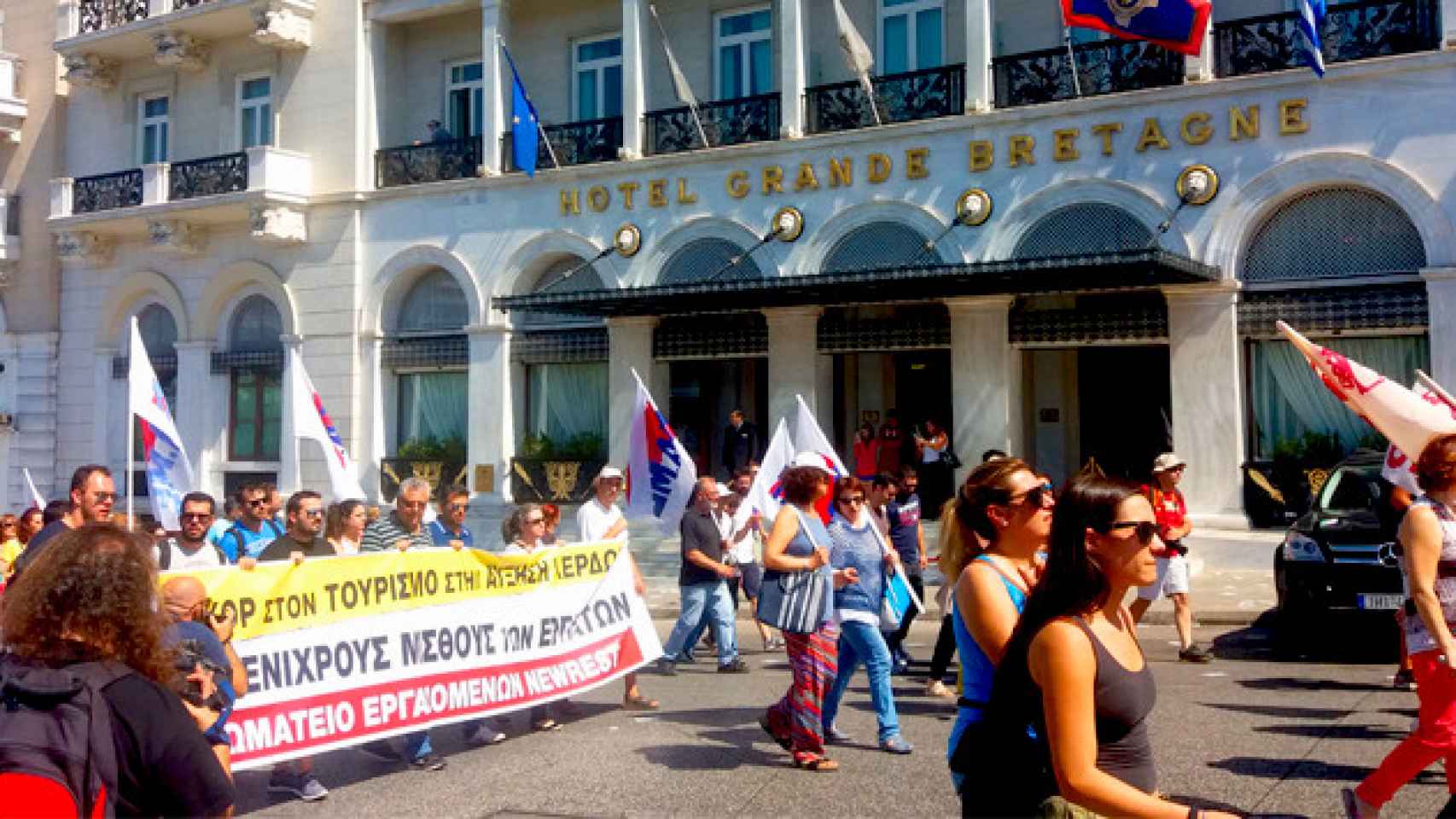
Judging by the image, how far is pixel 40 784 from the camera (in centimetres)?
291

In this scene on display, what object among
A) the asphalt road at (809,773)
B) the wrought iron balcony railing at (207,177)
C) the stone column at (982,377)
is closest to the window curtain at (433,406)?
the wrought iron balcony railing at (207,177)

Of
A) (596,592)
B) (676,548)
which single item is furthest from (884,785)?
(676,548)

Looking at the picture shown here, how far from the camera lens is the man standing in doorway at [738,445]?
19.7 meters

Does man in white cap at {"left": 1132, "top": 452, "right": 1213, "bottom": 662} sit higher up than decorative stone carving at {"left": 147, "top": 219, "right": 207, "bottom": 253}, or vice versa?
decorative stone carving at {"left": 147, "top": 219, "right": 207, "bottom": 253}

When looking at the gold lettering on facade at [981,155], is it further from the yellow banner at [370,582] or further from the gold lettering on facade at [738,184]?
the yellow banner at [370,582]

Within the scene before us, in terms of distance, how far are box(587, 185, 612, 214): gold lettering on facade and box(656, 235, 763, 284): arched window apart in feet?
5.05

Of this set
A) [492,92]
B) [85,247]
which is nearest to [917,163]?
[492,92]

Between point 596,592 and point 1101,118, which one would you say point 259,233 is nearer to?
point 1101,118

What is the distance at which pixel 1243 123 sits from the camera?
16.9 meters

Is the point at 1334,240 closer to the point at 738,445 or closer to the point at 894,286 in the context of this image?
the point at 894,286

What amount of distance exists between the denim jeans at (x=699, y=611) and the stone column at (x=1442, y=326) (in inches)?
395

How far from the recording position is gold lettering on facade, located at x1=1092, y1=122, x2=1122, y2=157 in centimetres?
1762

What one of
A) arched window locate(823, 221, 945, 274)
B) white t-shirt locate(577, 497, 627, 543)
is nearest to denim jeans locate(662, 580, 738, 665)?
white t-shirt locate(577, 497, 627, 543)

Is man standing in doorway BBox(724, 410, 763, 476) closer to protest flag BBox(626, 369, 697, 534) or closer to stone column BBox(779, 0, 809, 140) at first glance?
stone column BBox(779, 0, 809, 140)
